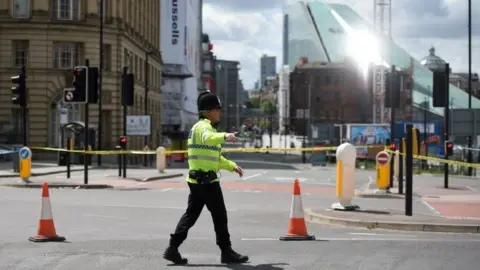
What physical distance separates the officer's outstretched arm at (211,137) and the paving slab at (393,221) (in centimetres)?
598

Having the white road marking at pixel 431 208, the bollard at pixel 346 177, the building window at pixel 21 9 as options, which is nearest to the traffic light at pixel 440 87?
the white road marking at pixel 431 208

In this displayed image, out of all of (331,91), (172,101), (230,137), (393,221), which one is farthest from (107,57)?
(331,91)

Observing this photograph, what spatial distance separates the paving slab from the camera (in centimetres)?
1548

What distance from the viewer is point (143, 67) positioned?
7950 centimetres

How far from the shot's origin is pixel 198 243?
1320cm

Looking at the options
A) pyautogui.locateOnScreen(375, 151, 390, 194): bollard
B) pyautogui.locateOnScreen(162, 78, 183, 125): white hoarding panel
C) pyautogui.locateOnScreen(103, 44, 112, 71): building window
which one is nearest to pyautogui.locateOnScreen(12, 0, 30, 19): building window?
pyautogui.locateOnScreen(103, 44, 112, 71): building window

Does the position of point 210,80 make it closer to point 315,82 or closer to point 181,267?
point 315,82

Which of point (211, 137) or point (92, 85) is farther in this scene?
point (92, 85)

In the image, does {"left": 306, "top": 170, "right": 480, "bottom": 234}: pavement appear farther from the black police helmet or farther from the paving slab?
the black police helmet

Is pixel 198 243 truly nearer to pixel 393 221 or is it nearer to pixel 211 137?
pixel 211 137

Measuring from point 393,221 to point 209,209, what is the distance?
5.99m

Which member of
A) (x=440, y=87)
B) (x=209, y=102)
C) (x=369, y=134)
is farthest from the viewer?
(x=369, y=134)

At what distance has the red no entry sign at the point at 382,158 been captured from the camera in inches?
1088

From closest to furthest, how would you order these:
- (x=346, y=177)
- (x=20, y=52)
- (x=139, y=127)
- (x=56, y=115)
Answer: (x=346, y=177) < (x=139, y=127) < (x=20, y=52) < (x=56, y=115)
